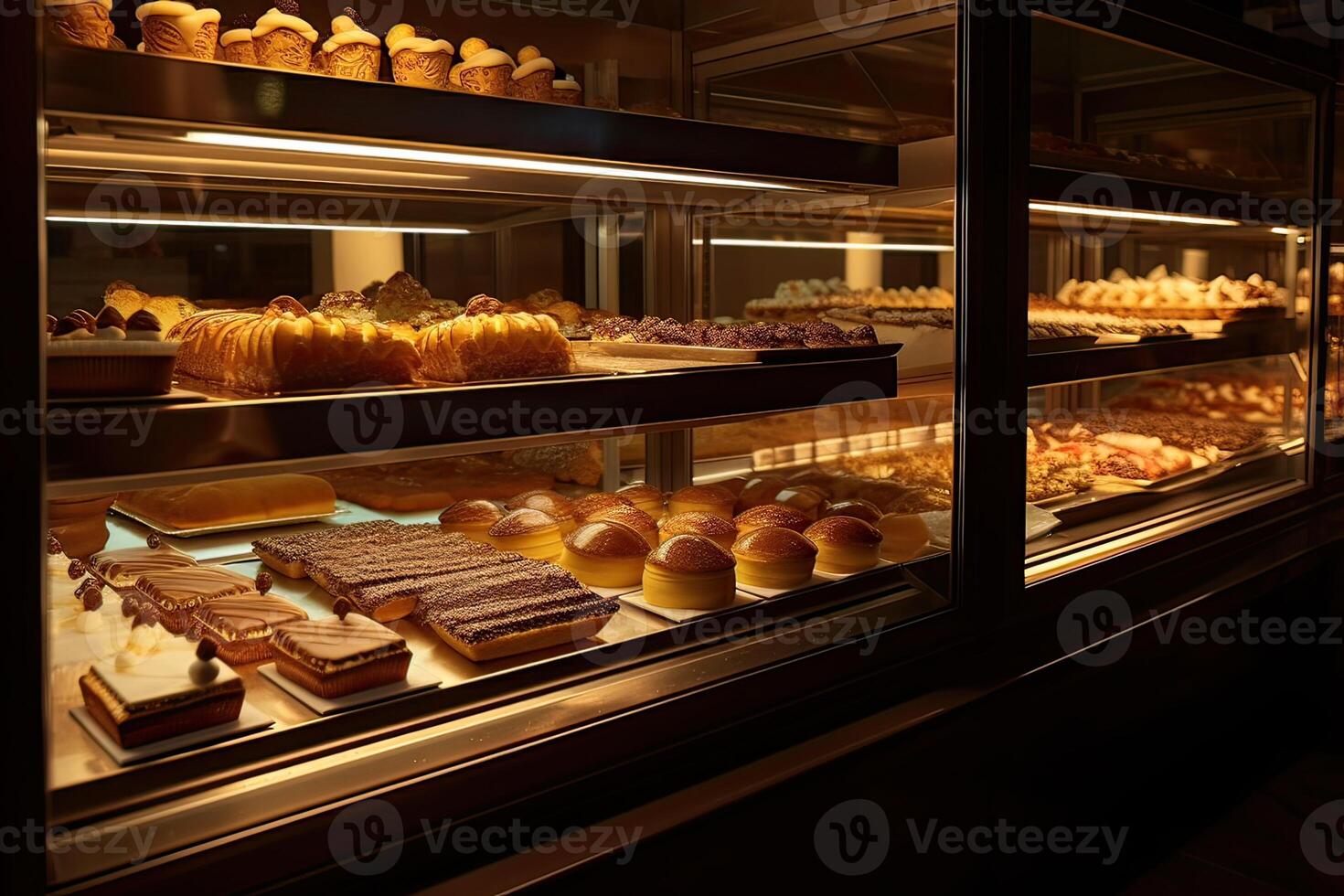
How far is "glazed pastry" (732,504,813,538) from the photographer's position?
2287 millimetres

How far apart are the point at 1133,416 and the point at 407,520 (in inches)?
106

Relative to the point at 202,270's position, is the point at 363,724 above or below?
below

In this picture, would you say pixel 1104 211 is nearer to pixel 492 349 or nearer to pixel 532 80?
pixel 532 80

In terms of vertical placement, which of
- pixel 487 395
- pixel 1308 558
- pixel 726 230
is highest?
pixel 726 230

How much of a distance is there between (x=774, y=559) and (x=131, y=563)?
44.7 inches

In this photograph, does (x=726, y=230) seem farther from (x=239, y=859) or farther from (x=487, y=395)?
(x=239, y=859)

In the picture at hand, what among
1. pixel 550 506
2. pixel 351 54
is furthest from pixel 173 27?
pixel 550 506

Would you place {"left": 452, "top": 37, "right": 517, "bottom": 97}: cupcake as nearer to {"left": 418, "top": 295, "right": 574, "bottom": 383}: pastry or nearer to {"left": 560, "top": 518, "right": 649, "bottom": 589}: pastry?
{"left": 418, "top": 295, "right": 574, "bottom": 383}: pastry

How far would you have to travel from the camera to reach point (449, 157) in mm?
1636

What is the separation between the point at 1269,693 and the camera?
3320 mm

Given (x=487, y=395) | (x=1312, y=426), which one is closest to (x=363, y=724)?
(x=487, y=395)

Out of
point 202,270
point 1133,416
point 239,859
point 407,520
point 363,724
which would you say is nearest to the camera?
point 239,859

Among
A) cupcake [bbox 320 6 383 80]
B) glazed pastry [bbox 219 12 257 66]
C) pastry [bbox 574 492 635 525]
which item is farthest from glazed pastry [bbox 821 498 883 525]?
glazed pastry [bbox 219 12 257 66]

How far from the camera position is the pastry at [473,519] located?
2273 millimetres
